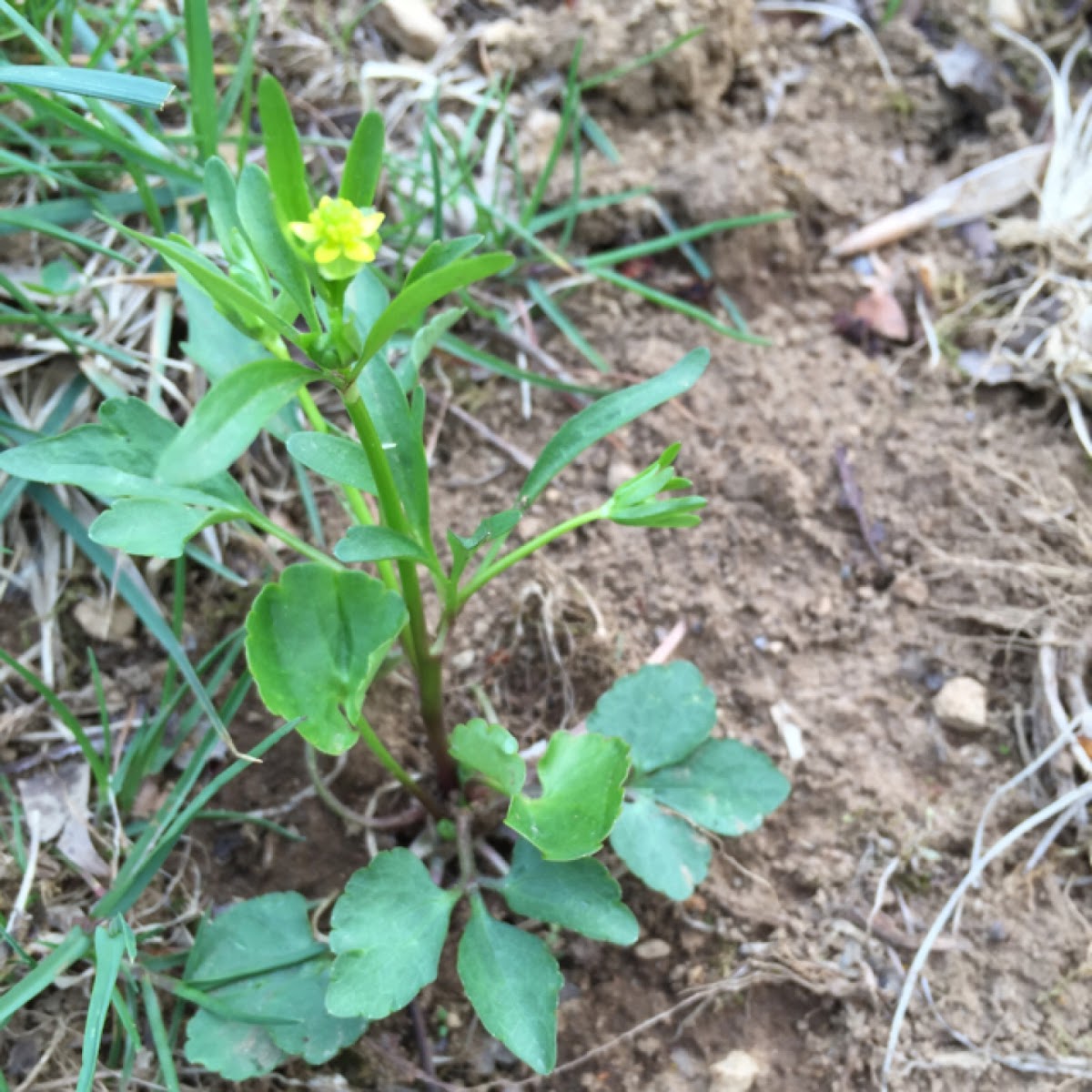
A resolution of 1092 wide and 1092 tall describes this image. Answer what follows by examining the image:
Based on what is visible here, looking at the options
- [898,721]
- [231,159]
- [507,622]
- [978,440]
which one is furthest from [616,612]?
[231,159]

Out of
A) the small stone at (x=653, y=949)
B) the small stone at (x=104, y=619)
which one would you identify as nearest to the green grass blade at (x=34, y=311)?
the small stone at (x=104, y=619)

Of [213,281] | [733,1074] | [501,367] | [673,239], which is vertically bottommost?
[733,1074]

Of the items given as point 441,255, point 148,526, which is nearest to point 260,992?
point 148,526

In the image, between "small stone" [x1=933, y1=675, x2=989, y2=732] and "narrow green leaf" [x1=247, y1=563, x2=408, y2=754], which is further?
"small stone" [x1=933, y1=675, x2=989, y2=732]

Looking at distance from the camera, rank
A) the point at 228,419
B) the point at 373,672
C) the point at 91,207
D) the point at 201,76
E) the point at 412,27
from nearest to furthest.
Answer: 1. the point at 228,419
2. the point at 373,672
3. the point at 201,76
4. the point at 91,207
5. the point at 412,27

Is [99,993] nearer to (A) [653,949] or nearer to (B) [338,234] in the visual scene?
(A) [653,949]

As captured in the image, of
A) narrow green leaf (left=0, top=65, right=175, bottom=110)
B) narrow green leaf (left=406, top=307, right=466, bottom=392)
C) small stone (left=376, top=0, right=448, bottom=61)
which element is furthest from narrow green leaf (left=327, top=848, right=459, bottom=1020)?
small stone (left=376, top=0, right=448, bottom=61)

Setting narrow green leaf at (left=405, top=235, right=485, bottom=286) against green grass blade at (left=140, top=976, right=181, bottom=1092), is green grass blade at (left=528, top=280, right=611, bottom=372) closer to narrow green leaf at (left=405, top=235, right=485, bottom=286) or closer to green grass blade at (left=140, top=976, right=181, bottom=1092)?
narrow green leaf at (left=405, top=235, right=485, bottom=286)
